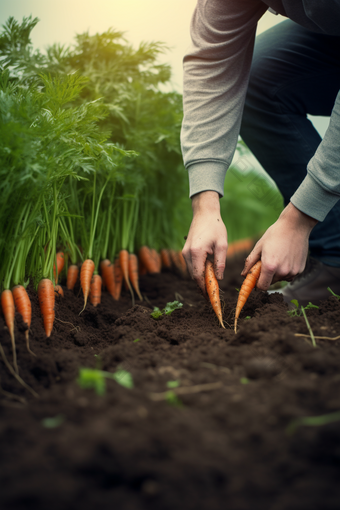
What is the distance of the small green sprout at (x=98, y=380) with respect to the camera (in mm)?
906

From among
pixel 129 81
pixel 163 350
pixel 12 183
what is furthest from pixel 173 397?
pixel 129 81

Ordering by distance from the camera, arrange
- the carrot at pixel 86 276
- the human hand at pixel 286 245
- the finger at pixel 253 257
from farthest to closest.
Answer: the carrot at pixel 86 276, the finger at pixel 253 257, the human hand at pixel 286 245

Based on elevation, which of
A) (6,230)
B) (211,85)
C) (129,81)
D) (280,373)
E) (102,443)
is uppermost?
(129,81)

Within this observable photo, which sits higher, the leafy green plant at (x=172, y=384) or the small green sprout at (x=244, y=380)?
the leafy green plant at (x=172, y=384)

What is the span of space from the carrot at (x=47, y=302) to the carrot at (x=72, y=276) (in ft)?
2.08

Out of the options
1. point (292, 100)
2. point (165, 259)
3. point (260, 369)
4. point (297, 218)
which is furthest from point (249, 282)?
point (165, 259)

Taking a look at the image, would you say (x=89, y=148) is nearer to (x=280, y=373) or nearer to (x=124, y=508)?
(x=280, y=373)

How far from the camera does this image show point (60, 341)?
1709 mm

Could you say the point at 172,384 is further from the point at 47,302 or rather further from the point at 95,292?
the point at 95,292

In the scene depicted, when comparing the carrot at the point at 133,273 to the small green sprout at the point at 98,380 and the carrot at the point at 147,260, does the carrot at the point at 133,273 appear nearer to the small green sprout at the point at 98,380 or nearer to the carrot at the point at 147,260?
the carrot at the point at 147,260

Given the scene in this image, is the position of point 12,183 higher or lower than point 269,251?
higher

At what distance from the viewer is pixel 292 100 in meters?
2.52

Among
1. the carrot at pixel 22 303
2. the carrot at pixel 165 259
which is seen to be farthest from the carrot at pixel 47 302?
the carrot at pixel 165 259

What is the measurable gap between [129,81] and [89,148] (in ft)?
6.28
